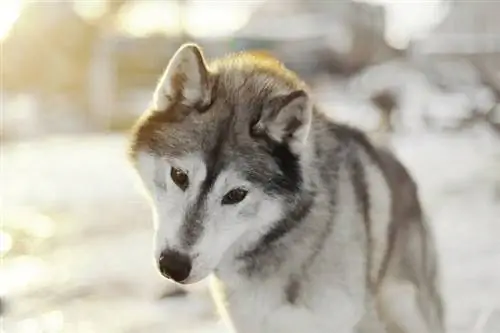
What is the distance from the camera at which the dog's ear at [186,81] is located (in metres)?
0.97

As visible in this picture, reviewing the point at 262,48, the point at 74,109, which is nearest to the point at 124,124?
the point at 74,109

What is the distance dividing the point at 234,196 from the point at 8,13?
96 centimetres

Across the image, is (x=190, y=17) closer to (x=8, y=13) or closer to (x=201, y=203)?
(x=8, y=13)

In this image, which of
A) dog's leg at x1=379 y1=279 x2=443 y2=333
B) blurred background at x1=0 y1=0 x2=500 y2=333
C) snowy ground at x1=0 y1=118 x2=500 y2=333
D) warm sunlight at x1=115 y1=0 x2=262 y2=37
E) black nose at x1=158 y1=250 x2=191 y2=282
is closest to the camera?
black nose at x1=158 y1=250 x2=191 y2=282

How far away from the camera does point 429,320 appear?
123cm

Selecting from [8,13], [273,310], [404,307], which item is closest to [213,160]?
[273,310]

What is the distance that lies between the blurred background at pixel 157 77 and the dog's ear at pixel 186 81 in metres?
0.59

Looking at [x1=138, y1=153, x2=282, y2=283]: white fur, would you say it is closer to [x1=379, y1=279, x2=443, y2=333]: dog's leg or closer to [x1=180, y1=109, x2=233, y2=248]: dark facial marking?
[x1=180, y1=109, x2=233, y2=248]: dark facial marking

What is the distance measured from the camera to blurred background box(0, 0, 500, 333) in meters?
1.58

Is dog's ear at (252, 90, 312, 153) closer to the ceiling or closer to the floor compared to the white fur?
closer to the ceiling

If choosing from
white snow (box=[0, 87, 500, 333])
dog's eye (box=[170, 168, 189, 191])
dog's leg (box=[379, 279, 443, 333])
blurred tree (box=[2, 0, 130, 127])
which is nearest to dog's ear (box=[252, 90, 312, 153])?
dog's eye (box=[170, 168, 189, 191])

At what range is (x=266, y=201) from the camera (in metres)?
0.97

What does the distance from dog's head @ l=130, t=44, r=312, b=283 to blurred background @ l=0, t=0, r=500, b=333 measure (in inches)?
21.5

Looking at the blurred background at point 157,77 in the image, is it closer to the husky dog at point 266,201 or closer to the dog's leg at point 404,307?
the dog's leg at point 404,307
